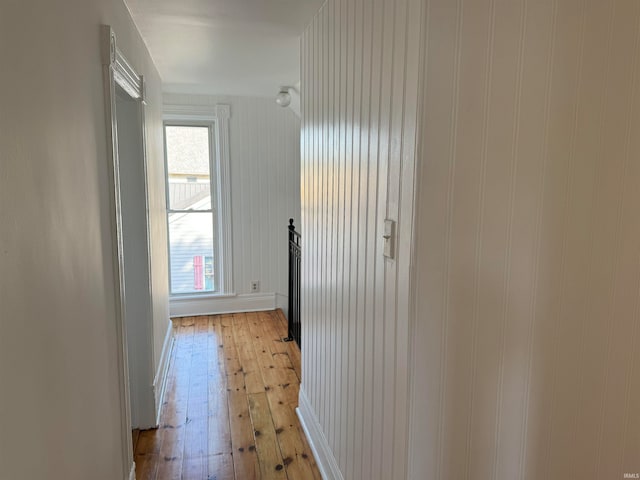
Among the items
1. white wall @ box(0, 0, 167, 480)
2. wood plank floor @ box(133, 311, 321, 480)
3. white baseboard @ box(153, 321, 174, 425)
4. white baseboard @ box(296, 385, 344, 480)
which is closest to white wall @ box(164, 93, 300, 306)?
wood plank floor @ box(133, 311, 321, 480)

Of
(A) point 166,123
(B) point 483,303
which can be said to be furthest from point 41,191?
(A) point 166,123

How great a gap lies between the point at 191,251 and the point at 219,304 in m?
0.66

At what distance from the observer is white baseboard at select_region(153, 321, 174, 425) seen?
2.76 meters

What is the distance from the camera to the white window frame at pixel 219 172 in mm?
4449

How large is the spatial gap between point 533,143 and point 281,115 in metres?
3.64

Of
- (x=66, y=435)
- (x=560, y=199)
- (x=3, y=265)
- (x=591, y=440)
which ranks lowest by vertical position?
(x=591, y=440)

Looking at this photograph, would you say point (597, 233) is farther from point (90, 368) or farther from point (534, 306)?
point (90, 368)

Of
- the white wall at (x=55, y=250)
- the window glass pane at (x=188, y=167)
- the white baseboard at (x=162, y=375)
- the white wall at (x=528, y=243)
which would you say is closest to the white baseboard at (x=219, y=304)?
the white baseboard at (x=162, y=375)

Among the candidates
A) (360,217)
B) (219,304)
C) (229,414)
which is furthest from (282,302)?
(360,217)

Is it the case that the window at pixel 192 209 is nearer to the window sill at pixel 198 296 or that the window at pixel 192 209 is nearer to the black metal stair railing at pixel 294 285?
the window sill at pixel 198 296

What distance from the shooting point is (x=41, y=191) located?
3.36 feet

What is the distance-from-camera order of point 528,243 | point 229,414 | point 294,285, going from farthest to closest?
1. point 294,285
2. point 229,414
3. point 528,243

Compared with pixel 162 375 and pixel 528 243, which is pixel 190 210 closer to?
pixel 162 375

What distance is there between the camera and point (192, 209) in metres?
4.66
